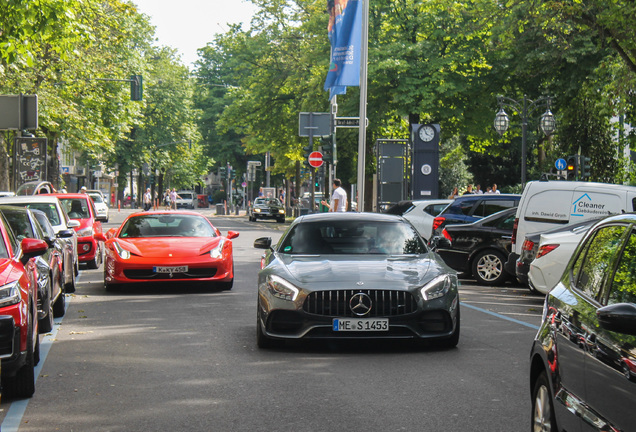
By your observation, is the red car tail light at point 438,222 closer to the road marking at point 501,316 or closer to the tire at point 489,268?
the tire at point 489,268

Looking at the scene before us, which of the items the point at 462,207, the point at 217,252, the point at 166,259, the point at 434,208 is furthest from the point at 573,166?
the point at 166,259

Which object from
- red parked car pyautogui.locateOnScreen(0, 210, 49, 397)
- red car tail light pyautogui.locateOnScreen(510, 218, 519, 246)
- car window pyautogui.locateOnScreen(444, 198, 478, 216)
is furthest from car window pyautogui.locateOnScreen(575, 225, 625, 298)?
car window pyautogui.locateOnScreen(444, 198, 478, 216)

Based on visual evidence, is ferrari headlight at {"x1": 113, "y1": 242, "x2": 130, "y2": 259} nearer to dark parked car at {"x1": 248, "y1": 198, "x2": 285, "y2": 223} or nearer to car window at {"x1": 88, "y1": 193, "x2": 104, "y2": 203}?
dark parked car at {"x1": 248, "y1": 198, "x2": 285, "y2": 223}

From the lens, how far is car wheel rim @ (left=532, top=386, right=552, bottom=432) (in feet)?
17.1

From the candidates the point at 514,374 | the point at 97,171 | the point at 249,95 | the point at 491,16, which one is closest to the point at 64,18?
the point at 491,16

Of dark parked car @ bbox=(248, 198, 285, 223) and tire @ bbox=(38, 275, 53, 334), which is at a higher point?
tire @ bbox=(38, 275, 53, 334)

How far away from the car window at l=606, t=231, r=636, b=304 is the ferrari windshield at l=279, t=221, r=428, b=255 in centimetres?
599

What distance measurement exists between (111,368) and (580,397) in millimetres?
5096

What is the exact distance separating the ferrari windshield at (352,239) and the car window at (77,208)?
519 inches

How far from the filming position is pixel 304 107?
44.3 meters

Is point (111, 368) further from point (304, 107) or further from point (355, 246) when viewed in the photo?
point (304, 107)

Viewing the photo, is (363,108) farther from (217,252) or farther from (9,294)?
(9,294)

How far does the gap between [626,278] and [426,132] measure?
2896 centimetres

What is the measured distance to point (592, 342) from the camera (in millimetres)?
4445
